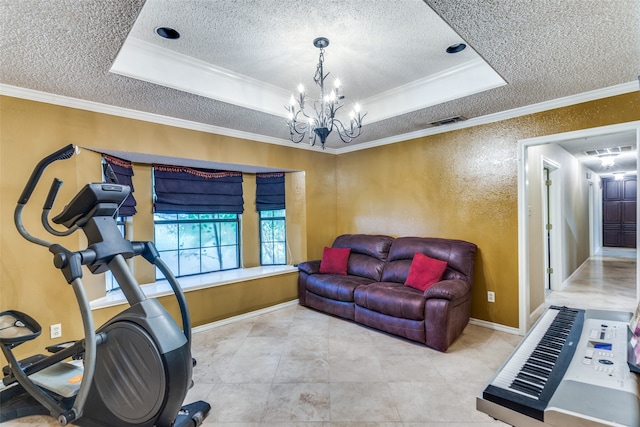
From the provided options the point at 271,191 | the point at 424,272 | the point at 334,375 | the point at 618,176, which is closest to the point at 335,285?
the point at 424,272

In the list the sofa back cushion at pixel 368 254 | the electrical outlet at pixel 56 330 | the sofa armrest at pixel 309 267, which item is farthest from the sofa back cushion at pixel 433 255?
the electrical outlet at pixel 56 330

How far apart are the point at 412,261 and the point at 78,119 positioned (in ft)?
12.5

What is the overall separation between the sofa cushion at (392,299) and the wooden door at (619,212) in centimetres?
952

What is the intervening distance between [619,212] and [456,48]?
10.2m

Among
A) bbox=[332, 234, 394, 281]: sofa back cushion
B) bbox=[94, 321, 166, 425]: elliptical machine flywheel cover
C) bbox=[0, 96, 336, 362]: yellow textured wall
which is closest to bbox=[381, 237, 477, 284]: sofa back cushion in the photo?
bbox=[332, 234, 394, 281]: sofa back cushion

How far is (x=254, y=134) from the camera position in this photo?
409cm

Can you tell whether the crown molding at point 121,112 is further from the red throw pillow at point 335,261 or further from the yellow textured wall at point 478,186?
the yellow textured wall at point 478,186

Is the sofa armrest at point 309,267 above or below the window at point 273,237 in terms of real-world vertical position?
below

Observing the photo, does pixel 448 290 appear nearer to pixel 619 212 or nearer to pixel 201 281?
pixel 201 281

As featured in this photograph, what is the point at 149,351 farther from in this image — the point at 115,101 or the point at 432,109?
the point at 432,109

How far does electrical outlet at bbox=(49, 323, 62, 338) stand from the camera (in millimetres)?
2684

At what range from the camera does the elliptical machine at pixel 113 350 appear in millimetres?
1621

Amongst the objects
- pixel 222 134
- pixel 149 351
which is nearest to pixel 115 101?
pixel 222 134

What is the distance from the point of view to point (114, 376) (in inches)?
69.4
